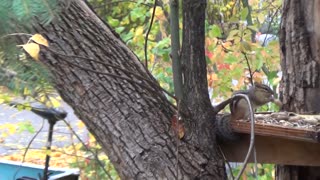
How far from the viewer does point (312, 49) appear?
1.94m

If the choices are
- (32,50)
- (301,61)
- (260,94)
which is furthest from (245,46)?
(32,50)

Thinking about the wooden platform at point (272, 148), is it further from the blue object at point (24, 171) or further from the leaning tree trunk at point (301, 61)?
the blue object at point (24, 171)

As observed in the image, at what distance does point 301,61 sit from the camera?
1979 millimetres

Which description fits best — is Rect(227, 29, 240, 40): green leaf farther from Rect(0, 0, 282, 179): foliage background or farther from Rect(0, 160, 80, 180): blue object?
Rect(0, 160, 80, 180): blue object

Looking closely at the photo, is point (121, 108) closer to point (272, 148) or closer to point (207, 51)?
point (272, 148)

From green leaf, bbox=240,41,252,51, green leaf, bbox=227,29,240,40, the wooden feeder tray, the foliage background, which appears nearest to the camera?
the foliage background

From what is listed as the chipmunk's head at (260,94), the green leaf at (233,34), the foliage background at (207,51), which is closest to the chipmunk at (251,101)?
the chipmunk's head at (260,94)

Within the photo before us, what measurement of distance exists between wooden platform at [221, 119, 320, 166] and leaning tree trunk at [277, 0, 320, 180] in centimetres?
26

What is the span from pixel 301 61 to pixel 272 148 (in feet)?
1.34

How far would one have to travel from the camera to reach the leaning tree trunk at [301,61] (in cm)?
193

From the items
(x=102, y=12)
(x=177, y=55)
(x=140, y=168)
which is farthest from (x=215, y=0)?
(x=140, y=168)

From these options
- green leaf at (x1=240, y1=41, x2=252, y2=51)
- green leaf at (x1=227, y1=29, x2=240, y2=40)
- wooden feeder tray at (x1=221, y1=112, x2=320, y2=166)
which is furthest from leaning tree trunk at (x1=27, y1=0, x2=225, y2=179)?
green leaf at (x1=227, y1=29, x2=240, y2=40)

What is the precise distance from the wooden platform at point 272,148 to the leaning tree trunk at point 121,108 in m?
0.10

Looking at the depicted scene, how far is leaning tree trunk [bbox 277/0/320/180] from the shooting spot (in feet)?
6.35
